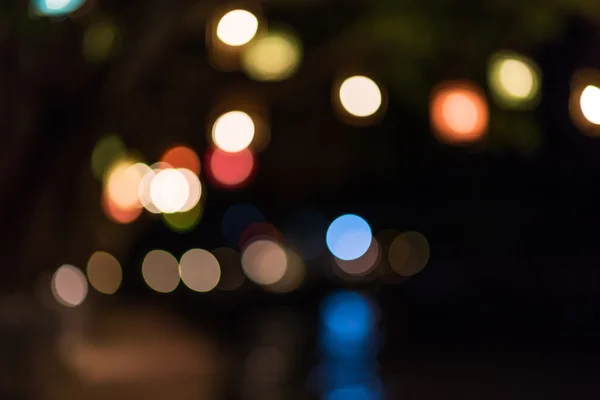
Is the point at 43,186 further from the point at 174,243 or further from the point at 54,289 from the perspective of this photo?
the point at 174,243

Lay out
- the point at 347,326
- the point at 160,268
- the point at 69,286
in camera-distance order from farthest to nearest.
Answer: the point at 160,268
the point at 347,326
the point at 69,286

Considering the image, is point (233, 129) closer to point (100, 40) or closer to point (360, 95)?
point (360, 95)

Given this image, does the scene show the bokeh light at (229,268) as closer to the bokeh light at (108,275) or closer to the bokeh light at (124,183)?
the bokeh light at (108,275)

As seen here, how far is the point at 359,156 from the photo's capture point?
4.82 metres

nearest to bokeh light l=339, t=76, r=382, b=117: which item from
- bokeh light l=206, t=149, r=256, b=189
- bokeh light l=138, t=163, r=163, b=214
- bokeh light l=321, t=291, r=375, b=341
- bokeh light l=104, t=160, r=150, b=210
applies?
bokeh light l=206, t=149, r=256, b=189

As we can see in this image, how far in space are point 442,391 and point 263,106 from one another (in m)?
3.46

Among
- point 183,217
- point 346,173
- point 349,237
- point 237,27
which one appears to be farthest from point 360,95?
point 349,237

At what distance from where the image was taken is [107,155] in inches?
142

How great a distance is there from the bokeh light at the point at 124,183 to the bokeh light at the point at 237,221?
A: 14.5 ft

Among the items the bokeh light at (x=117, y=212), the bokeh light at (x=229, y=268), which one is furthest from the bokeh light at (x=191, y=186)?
the bokeh light at (x=229, y=268)

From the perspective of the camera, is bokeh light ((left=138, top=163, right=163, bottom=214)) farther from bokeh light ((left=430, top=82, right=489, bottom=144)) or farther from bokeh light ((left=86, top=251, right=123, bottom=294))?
bokeh light ((left=86, top=251, right=123, bottom=294))

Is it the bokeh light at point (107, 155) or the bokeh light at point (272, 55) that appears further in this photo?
the bokeh light at point (107, 155)

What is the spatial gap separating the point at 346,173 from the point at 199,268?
227 inches

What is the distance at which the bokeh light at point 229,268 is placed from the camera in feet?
33.7
